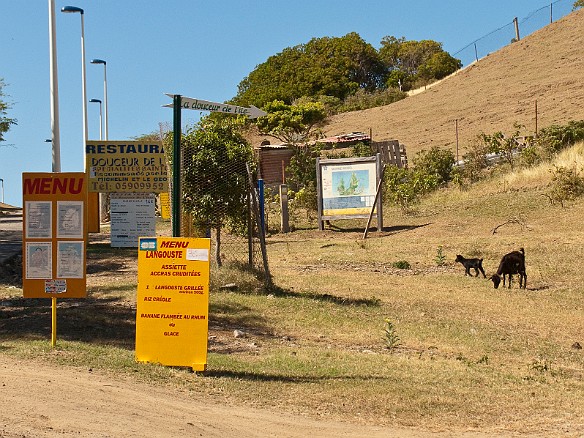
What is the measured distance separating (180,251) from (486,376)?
3.93 metres

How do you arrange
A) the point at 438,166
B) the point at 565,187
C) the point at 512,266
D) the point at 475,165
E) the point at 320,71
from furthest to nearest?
the point at 320,71
the point at 438,166
the point at 475,165
the point at 565,187
the point at 512,266

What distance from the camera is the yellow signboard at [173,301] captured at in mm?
10414

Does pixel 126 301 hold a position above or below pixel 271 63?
below

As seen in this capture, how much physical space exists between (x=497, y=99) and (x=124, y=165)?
126ft

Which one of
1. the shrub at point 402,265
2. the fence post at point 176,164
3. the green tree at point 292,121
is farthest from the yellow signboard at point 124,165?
the green tree at point 292,121

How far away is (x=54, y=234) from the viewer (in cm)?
1105

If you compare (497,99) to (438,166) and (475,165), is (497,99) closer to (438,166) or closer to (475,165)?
(438,166)

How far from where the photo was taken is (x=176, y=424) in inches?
320

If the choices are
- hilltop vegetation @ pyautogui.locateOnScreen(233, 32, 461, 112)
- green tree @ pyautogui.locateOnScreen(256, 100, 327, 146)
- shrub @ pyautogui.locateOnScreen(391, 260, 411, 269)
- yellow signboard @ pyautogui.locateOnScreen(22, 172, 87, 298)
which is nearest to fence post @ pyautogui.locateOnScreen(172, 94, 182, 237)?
yellow signboard @ pyautogui.locateOnScreen(22, 172, 87, 298)

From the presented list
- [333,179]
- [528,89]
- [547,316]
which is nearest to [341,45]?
[528,89]

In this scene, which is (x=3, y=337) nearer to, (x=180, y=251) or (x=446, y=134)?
(x=180, y=251)

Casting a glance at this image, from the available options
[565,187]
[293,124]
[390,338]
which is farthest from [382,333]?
[293,124]

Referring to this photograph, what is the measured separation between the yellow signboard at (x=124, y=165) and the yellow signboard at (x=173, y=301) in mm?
17900

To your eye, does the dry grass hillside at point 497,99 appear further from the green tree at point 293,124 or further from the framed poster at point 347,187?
the framed poster at point 347,187
